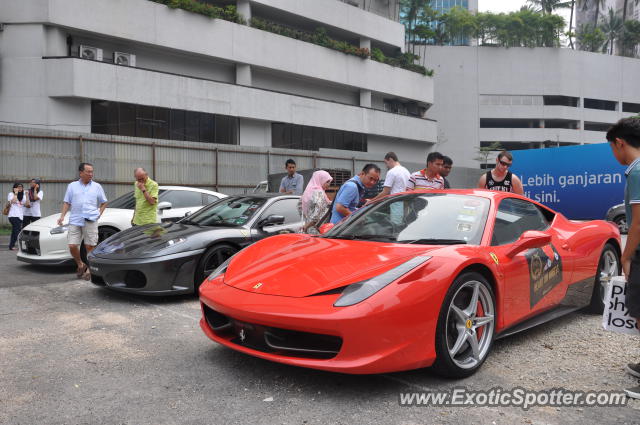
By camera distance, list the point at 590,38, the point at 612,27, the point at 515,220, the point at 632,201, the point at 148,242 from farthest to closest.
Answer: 1. the point at 612,27
2. the point at 590,38
3. the point at 148,242
4. the point at 515,220
5. the point at 632,201

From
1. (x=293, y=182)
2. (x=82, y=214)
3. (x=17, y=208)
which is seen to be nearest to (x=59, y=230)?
(x=82, y=214)

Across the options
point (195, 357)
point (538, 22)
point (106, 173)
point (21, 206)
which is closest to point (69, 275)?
point (195, 357)

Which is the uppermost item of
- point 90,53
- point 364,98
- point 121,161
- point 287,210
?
point 364,98

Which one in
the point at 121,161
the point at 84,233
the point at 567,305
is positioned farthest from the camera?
the point at 121,161

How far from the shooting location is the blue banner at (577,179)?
12.8m

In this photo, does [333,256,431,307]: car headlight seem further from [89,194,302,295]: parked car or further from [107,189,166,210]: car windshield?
[107,189,166,210]: car windshield

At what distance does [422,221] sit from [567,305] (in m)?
1.57

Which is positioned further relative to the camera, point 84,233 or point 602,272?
point 84,233

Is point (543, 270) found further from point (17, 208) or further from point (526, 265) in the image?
point (17, 208)

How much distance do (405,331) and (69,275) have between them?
5.91 m

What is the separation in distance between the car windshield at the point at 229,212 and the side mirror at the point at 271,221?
173mm

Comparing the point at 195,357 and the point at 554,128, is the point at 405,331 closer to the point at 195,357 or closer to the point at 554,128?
the point at 195,357

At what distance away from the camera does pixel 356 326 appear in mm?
2748

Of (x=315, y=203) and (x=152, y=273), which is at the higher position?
(x=315, y=203)
